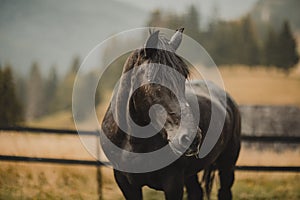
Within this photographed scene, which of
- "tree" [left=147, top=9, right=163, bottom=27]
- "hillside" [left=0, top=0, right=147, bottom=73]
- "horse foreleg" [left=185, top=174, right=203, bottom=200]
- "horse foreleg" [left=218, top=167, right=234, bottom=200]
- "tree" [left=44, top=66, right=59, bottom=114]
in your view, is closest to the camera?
"horse foreleg" [left=185, top=174, right=203, bottom=200]

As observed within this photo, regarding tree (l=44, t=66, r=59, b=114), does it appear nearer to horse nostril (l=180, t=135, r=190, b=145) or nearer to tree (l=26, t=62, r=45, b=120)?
tree (l=26, t=62, r=45, b=120)

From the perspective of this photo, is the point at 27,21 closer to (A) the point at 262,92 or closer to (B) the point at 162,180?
(A) the point at 262,92

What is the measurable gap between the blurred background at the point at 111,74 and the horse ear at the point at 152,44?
12.0ft

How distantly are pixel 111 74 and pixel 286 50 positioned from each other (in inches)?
528

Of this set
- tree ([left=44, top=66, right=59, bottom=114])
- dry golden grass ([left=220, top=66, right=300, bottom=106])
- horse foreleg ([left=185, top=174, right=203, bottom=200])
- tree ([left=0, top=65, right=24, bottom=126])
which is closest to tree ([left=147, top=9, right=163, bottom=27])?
dry golden grass ([left=220, top=66, right=300, bottom=106])

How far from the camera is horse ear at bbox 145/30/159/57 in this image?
3403 millimetres

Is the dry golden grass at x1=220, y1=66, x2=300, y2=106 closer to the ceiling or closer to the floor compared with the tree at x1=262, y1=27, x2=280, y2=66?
closer to the floor

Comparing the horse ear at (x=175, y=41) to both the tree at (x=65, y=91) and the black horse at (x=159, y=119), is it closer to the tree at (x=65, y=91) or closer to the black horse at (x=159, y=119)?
the black horse at (x=159, y=119)

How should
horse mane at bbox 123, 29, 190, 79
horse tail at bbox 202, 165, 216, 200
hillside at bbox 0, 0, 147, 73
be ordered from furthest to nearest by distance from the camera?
hillside at bbox 0, 0, 147, 73 → horse tail at bbox 202, 165, 216, 200 → horse mane at bbox 123, 29, 190, 79

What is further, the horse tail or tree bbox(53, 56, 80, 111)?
tree bbox(53, 56, 80, 111)

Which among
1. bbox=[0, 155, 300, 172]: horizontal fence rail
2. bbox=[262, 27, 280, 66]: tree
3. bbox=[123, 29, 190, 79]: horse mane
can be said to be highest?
bbox=[123, 29, 190, 79]: horse mane

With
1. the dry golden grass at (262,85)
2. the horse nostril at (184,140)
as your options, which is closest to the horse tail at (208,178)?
the horse nostril at (184,140)

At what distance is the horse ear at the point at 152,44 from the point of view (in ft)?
11.2

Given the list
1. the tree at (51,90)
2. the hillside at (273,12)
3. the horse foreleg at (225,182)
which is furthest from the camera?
the hillside at (273,12)
